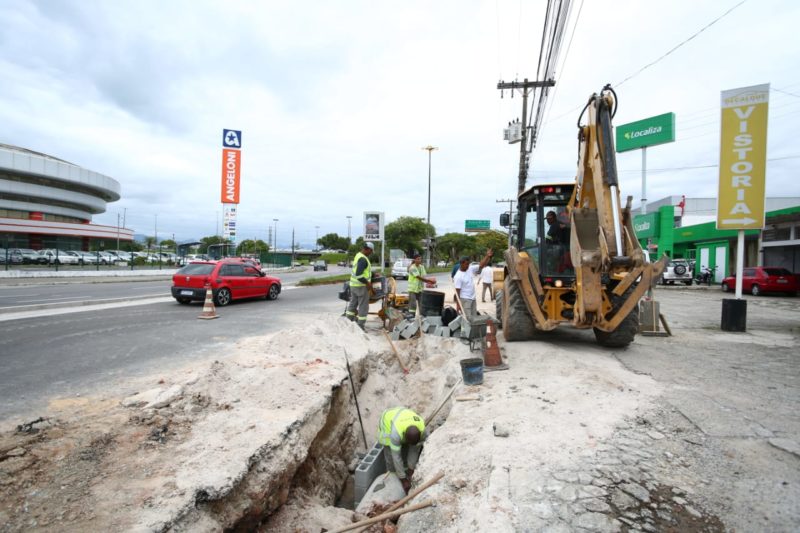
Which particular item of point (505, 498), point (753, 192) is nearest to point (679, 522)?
point (505, 498)

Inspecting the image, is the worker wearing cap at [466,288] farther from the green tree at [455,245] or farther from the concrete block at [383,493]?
the green tree at [455,245]

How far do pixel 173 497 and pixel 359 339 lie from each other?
504 centimetres

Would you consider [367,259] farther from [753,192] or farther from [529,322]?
[753,192]

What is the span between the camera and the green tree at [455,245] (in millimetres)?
64125

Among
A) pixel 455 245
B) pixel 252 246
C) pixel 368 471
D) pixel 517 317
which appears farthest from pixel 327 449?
pixel 252 246

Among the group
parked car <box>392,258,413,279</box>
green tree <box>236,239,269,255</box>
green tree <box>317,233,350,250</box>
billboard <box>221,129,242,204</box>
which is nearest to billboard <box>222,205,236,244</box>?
billboard <box>221,129,242,204</box>

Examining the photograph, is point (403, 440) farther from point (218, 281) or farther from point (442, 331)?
point (218, 281)

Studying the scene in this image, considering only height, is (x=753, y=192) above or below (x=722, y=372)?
above

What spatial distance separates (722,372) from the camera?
552 cm

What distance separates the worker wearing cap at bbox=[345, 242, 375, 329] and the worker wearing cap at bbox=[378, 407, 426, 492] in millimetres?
4376

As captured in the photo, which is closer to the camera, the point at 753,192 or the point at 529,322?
the point at 529,322

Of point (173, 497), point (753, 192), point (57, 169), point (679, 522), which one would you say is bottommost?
point (173, 497)

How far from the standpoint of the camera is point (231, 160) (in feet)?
71.2

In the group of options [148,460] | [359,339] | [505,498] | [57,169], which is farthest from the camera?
[57,169]
